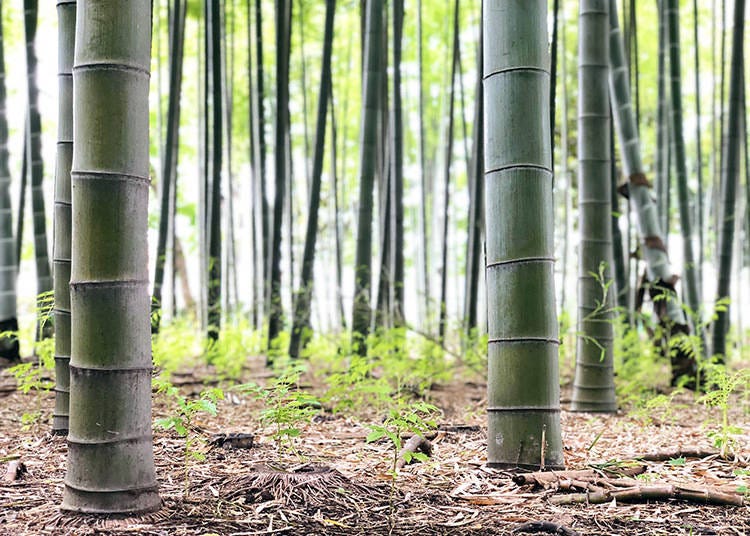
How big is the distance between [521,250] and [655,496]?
0.70 m

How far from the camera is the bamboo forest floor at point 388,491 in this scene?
1.59m

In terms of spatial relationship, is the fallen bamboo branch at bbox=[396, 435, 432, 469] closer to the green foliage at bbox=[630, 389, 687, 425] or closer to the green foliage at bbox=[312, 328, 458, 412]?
the green foliage at bbox=[312, 328, 458, 412]

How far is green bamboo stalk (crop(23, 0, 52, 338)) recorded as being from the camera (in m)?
3.82

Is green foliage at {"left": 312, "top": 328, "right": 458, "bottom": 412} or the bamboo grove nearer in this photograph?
the bamboo grove

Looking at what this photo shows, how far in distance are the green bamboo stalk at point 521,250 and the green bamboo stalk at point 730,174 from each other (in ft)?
7.82

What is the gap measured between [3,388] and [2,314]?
67 cm

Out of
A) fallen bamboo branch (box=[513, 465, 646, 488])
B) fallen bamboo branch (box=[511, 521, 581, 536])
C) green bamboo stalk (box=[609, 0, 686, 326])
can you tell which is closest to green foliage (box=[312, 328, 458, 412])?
fallen bamboo branch (box=[513, 465, 646, 488])

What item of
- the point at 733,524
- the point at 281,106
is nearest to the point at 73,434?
the point at 733,524

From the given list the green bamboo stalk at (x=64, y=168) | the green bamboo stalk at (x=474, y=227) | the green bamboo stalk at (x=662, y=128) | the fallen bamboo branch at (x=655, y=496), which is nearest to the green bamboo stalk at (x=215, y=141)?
the green bamboo stalk at (x=474, y=227)

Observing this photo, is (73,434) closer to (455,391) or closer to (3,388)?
(3,388)

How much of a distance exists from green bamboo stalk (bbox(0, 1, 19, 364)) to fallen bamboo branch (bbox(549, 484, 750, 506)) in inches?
124

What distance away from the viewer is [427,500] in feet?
5.93

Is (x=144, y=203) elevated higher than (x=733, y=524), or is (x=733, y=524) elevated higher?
(x=144, y=203)

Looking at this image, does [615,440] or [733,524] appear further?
[615,440]
